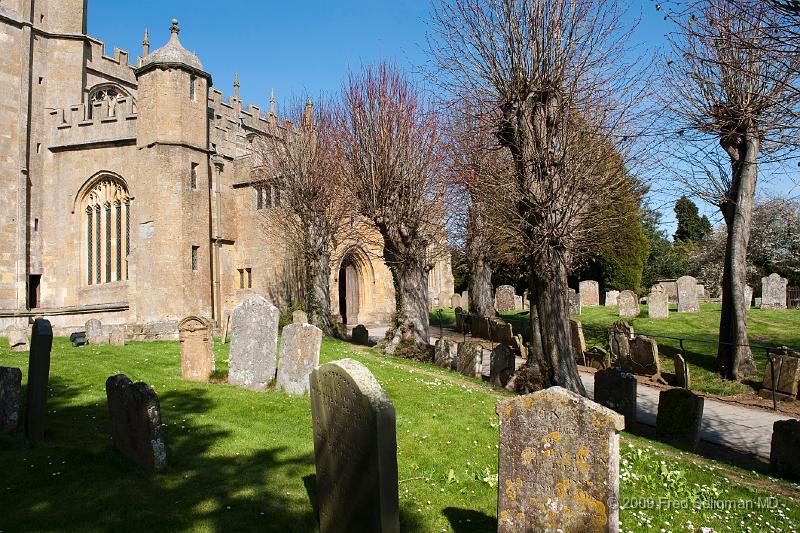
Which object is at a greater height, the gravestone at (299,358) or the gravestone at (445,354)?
the gravestone at (299,358)

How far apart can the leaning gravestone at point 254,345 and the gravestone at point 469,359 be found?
507 cm

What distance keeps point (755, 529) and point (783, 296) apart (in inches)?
→ 908

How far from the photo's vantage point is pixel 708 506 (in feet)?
16.7

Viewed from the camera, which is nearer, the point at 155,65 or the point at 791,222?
the point at 155,65

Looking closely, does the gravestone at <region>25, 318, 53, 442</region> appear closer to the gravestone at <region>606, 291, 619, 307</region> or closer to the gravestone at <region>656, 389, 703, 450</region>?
the gravestone at <region>656, 389, 703, 450</region>

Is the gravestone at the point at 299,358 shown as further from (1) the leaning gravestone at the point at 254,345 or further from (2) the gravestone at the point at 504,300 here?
(2) the gravestone at the point at 504,300

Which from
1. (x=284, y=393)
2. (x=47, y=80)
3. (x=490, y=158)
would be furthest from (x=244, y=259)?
(x=284, y=393)

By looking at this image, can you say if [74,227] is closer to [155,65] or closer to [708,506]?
[155,65]

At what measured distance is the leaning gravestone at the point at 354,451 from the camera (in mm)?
3787

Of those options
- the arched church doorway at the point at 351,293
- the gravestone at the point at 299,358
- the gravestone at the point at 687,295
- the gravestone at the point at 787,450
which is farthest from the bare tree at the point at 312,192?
the gravestone at the point at 787,450

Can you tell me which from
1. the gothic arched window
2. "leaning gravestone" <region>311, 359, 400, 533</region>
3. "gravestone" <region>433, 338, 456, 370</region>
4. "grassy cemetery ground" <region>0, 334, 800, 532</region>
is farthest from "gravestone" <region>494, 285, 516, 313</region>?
"leaning gravestone" <region>311, 359, 400, 533</region>

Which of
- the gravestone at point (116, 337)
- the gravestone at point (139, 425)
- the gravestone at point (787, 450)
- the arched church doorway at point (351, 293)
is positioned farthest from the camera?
the arched church doorway at point (351, 293)

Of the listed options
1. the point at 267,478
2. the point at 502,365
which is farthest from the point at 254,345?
the point at 502,365

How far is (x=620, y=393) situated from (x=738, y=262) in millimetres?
6065
